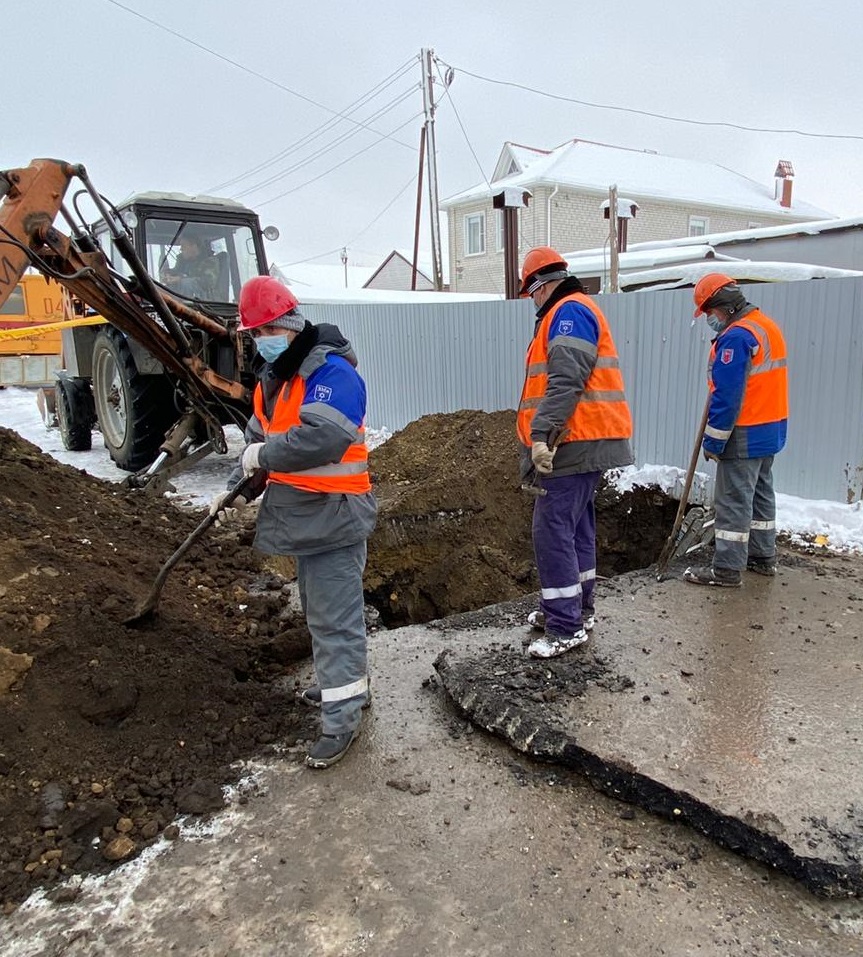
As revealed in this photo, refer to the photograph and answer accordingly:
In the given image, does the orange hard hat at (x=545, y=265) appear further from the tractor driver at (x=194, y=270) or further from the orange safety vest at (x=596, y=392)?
the tractor driver at (x=194, y=270)

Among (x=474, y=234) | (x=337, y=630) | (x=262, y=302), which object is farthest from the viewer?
(x=474, y=234)

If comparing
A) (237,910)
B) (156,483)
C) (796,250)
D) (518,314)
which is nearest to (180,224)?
(156,483)

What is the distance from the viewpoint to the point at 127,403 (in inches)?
293

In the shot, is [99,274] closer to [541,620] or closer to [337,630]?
[337,630]

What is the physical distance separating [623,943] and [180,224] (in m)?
7.68

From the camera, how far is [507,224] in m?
9.88

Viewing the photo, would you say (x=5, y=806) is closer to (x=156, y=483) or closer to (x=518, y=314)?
(x=156, y=483)

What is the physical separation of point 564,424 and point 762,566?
212 cm

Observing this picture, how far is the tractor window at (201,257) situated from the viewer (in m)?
7.64

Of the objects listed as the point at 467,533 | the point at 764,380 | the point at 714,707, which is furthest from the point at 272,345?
the point at 467,533

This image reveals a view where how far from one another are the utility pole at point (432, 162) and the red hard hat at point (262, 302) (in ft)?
65.2

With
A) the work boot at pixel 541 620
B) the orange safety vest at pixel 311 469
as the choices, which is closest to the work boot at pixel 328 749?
the orange safety vest at pixel 311 469

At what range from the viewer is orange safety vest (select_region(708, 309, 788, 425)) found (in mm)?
4156

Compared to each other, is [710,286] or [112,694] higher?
[710,286]
